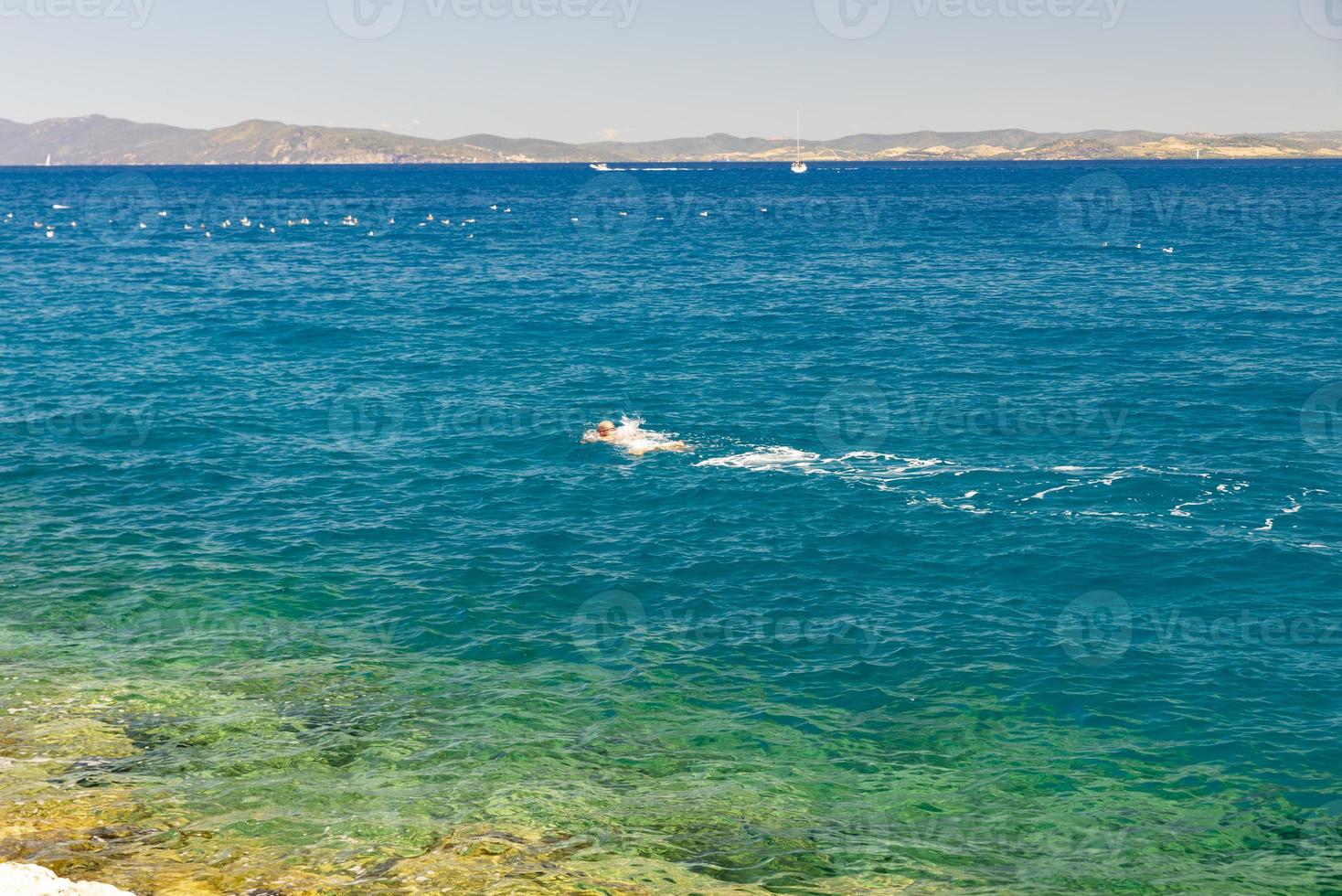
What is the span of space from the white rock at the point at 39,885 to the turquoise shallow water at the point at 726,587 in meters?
4.93

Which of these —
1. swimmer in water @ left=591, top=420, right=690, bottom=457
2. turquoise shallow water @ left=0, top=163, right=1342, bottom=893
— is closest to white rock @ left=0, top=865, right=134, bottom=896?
turquoise shallow water @ left=0, top=163, right=1342, bottom=893

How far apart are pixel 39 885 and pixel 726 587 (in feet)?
73.4

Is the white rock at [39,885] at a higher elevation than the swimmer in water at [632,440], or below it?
below

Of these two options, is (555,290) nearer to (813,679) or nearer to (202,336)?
(202,336)

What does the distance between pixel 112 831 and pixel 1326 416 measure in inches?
2117

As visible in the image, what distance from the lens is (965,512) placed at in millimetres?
40938

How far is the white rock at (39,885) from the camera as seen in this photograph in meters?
15.8

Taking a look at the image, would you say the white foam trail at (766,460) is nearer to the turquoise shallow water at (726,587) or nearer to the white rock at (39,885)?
the turquoise shallow water at (726,587)

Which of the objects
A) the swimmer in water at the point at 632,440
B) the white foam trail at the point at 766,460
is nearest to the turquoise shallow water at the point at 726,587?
the white foam trail at the point at 766,460

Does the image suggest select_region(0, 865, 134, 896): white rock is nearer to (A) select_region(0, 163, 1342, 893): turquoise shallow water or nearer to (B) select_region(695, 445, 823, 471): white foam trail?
(A) select_region(0, 163, 1342, 893): turquoise shallow water

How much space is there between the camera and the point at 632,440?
50688mm

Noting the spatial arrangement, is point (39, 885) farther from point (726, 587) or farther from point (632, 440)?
point (632, 440)

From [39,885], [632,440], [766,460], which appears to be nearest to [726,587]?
[766,460]

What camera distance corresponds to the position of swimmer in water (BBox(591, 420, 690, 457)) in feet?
163
